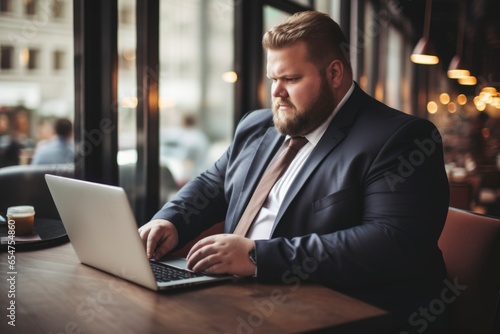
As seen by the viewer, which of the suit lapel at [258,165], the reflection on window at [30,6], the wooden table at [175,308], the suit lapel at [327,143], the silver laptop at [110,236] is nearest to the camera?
the wooden table at [175,308]

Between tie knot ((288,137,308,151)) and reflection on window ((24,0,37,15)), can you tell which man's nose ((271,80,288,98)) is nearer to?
tie knot ((288,137,308,151))

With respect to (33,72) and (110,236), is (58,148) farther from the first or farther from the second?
(110,236)

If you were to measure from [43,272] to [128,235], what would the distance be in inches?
14.2

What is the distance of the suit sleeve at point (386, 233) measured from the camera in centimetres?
141

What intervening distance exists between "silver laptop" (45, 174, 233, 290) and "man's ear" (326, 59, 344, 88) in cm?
80

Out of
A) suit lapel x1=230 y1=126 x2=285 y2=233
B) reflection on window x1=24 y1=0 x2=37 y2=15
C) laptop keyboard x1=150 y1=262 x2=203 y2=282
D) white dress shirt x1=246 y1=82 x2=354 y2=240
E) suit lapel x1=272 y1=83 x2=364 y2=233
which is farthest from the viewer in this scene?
reflection on window x1=24 y1=0 x2=37 y2=15

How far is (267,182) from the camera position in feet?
6.15

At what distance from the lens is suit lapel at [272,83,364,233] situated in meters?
1.70

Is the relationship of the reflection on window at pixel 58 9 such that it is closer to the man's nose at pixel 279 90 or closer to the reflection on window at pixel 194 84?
the reflection on window at pixel 194 84

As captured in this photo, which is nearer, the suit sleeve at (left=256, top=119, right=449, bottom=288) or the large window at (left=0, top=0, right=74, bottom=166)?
the suit sleeve at (left=256, top=119, right=449, bottom=288)

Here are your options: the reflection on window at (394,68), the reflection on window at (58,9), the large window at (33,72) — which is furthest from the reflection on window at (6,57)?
the reflection on window at (394,68)

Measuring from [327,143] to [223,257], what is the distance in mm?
576

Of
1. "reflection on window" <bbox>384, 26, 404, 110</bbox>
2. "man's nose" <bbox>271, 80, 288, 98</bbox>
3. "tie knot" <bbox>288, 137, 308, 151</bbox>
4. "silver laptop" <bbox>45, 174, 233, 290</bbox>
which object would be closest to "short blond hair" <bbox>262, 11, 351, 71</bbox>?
"man's nose" <bbox>271, 80, 288, 98</bbox>

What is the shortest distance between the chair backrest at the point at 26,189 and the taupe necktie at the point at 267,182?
102cm
